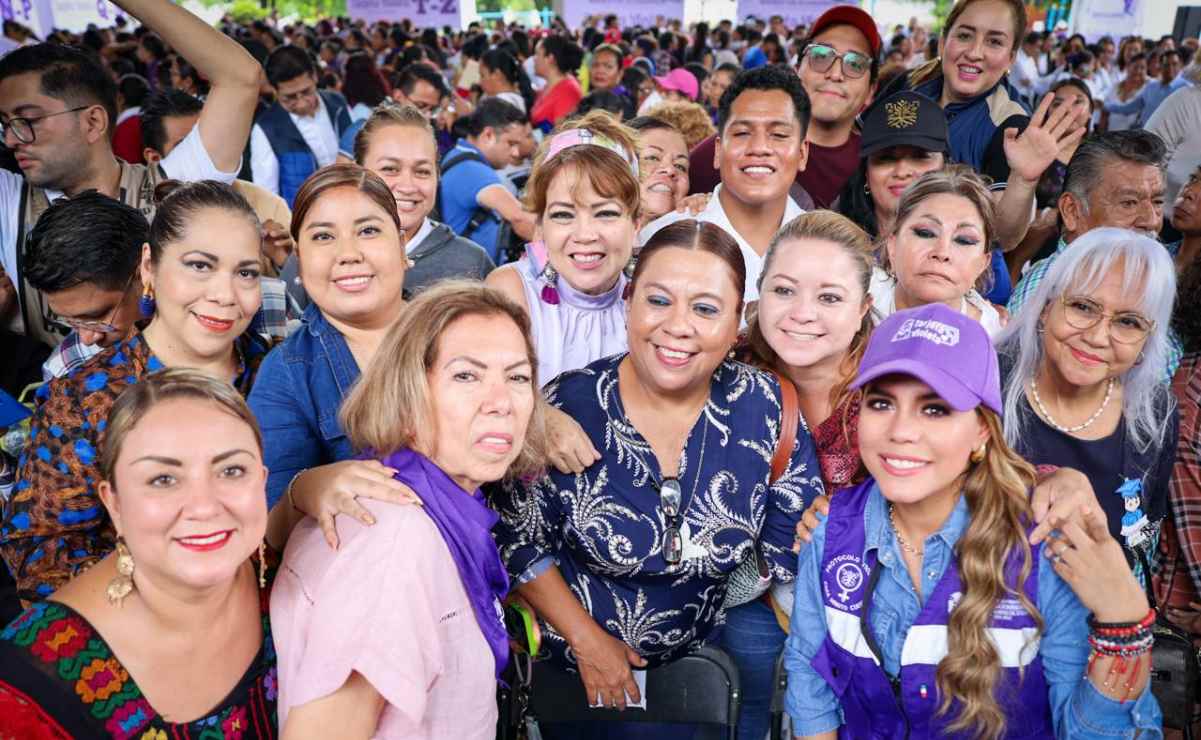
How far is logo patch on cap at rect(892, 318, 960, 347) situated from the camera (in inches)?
78.0

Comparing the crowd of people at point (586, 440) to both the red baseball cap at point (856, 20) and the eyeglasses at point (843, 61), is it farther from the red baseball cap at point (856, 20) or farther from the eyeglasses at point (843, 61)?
the red baseball cap at point (856, 20)

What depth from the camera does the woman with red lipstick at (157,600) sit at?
1.66 m

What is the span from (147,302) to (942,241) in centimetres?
246

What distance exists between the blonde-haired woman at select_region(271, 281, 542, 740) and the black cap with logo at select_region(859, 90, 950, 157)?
2.04m

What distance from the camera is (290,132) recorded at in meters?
5.61

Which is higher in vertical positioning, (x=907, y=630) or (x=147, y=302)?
(x=147, y=302)

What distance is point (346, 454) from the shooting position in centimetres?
247

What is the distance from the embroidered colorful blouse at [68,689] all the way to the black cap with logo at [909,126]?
9.94 feet

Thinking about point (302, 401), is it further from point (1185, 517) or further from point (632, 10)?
point (632, 10)

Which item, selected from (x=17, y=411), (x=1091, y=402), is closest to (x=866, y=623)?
(x=1091, y=402)

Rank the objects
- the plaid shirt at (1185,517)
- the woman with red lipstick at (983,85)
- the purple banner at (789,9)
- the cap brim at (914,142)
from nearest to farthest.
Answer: the plaid shirt at (1185,517)
the cap brim at (914,142)
the woman with red lipstick at (983,85)
the purple banner at (789,9)

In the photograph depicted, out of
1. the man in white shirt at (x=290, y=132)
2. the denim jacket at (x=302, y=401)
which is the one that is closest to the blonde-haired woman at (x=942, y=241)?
the denim jacket at (x=302, y=401)

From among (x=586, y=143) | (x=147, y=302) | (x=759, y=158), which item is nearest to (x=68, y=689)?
(x=147, y=302)

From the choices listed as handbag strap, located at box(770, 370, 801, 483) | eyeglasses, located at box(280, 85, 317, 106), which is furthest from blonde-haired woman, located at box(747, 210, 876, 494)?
eyeglasses, located at box(280, 85, 317, 106)
